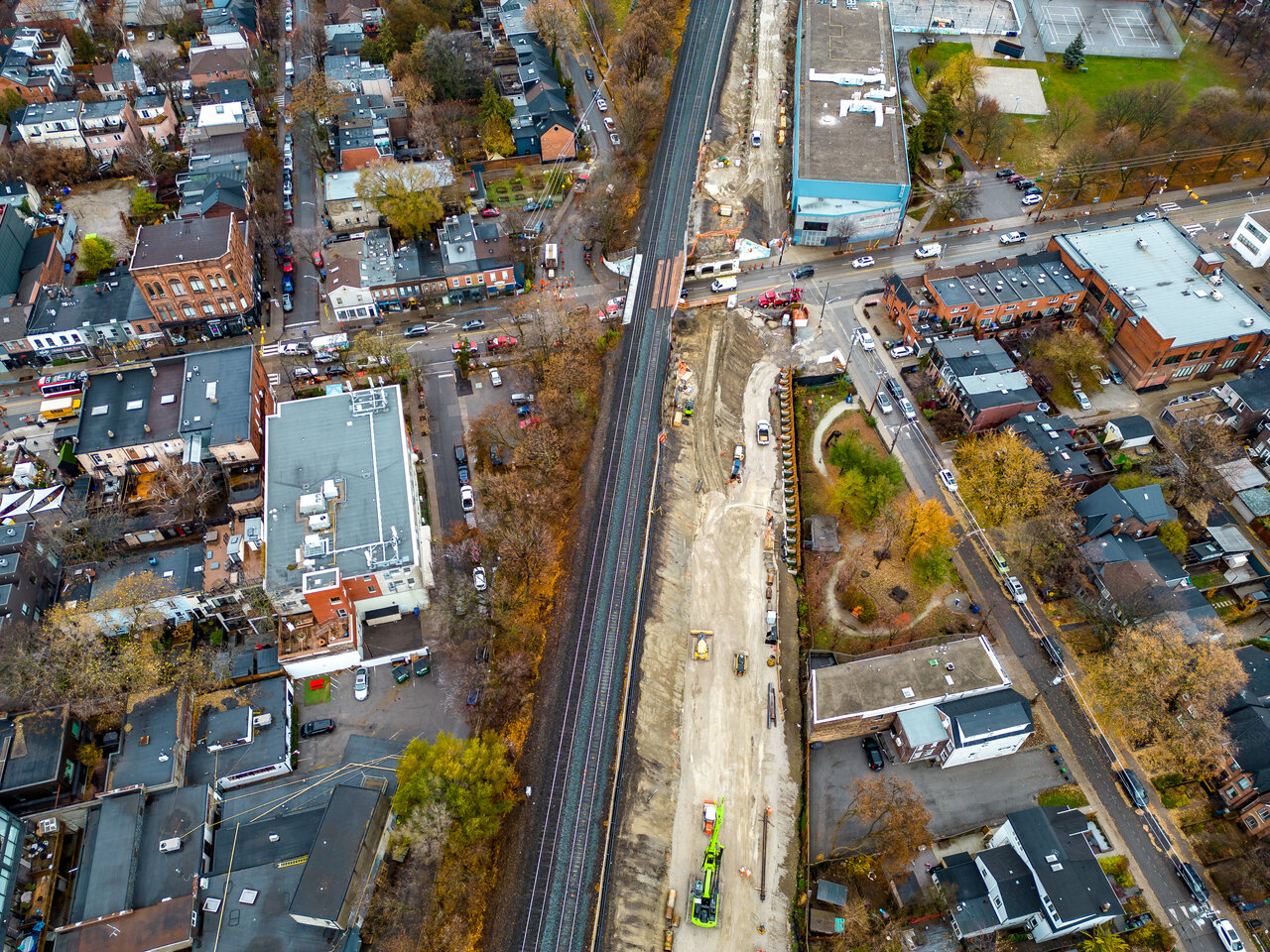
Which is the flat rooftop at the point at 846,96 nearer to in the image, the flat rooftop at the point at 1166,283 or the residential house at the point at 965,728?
the flat rooftop at the point at 1166,283

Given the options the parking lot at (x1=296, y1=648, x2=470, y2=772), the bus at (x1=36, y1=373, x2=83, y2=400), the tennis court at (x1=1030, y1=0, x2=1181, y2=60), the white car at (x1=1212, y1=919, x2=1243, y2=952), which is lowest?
the white car at (x1=1212, y1=919, x2=1243, y2=952)

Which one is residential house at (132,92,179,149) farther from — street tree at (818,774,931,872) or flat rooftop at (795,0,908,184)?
street tree at (818,774,931,872)

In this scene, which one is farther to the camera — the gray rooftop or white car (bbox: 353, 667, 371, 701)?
the gray rooftop

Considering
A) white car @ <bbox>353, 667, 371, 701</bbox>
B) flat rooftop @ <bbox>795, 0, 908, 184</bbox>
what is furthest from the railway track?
flat rooftop @ <bbox>795, 0, 908, 184</bbox>

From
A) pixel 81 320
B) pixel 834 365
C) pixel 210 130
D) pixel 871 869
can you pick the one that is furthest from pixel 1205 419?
pixel 210 130

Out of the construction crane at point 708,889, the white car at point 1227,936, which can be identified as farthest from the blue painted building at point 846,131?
the white car at point 1227,936

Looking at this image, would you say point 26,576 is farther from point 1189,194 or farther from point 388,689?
point 1189,194

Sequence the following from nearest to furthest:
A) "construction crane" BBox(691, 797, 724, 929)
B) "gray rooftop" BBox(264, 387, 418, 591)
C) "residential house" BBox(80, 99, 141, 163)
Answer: "construction crane" BBox(691, 797, 724, 929) → "gray rooftop" BBox(264, 387, 418, 591) → "residential house" BBox(80, 99, 141, 163)
